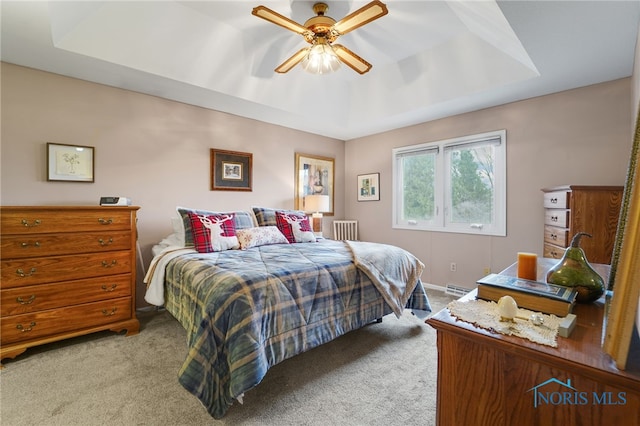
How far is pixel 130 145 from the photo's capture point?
3029 millimetres

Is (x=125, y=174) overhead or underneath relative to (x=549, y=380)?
overhead

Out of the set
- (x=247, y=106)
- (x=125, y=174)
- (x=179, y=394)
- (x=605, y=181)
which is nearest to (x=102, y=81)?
(x=125, y=174)

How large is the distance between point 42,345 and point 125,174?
1.64 m

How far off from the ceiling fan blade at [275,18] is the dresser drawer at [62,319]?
100 inches

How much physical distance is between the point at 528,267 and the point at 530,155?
265cm

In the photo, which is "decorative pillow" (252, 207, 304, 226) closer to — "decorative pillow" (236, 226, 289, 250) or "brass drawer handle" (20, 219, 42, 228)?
"decorative pillow" (236, 226, 289, 250)

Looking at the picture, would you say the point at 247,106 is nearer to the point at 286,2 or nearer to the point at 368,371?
the point at 286,2

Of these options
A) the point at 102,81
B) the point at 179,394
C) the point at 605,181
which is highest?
the point at 102,81

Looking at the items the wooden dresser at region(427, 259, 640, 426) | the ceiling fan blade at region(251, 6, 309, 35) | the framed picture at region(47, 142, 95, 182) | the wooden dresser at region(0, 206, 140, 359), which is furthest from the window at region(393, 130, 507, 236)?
the framed picture at region(47, 142, 95, 182)

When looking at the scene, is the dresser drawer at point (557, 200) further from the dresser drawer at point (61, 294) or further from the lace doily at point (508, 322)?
the dresser drawer at point (61, 294)

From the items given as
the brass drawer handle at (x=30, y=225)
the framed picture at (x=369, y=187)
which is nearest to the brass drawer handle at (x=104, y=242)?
the brass drawer handle at (x=30, y=225)

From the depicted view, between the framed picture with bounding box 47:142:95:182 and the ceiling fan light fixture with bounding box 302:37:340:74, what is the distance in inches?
89.3

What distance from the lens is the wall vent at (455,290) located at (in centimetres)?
365

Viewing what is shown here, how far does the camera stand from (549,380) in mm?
649
